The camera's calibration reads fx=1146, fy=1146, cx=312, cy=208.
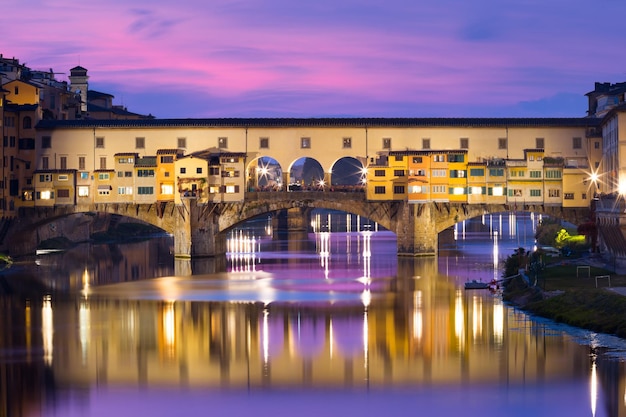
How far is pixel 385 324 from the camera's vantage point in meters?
51.5

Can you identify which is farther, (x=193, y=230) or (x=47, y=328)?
(x=193, y=230)

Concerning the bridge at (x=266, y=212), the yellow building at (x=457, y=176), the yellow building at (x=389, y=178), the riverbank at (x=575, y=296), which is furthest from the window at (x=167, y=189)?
the riverbank at (x=575, y=296)

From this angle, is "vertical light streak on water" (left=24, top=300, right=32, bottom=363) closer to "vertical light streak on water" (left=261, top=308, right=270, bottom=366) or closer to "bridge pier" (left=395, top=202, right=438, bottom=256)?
"vertical light streak on water" (left=261, top=308, right=270, bottom=366)

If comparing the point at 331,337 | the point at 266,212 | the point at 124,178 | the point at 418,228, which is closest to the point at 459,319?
the point at 331,337

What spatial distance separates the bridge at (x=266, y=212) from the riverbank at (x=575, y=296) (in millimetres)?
22214

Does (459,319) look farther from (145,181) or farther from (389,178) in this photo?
(145,181)

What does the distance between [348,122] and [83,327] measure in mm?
41995

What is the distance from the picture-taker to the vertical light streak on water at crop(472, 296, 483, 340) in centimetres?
4790

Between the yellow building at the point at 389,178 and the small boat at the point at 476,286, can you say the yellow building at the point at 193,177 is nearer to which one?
the yellow building at the point at 389,178

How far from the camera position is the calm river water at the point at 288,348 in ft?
116

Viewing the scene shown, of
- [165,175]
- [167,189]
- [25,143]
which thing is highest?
[25,143]

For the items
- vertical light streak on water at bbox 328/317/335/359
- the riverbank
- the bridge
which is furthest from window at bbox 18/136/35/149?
vertical light streak on water at bbox 328/317/335/359

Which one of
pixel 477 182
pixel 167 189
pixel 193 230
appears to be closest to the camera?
pixel 193 230

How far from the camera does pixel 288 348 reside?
44.7 m
